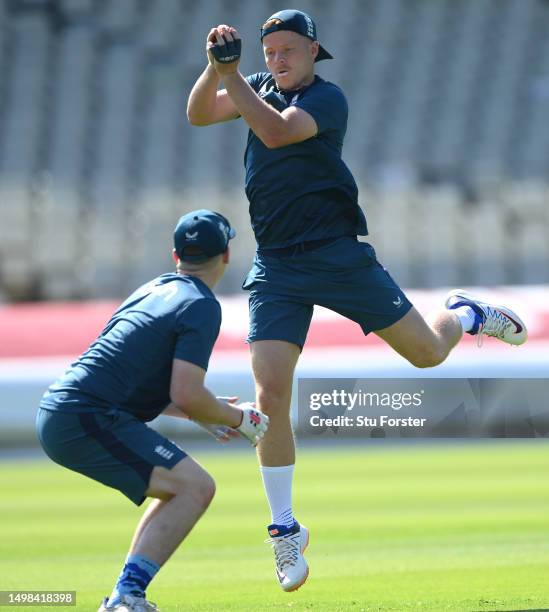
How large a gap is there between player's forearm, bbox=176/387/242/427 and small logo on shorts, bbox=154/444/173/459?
16 cm

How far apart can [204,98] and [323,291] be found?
1.05 m

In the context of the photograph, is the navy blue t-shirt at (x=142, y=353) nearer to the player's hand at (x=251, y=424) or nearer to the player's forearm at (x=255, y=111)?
the player's hand at (x=251, y=424)

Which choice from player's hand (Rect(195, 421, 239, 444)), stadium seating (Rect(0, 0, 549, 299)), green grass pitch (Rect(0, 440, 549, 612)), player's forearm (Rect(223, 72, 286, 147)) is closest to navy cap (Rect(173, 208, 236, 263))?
player's forearm (Rect(223, 72, 286, 147))

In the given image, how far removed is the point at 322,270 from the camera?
6082mm

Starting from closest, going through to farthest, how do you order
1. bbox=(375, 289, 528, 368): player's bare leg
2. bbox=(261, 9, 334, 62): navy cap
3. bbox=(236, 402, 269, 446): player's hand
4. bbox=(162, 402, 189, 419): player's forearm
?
bbox=(236, 402, 269, 446): player's hand
bbox=(162, 402, 189, 419): player's forearm
bbox=(261, 9, 334, 62): navy cap
bbox=(375, 289, 528, 368): player's bare leg

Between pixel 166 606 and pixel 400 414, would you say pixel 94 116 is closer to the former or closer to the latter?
pixel 400 414

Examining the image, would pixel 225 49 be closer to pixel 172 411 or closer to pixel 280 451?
pixel 172 411

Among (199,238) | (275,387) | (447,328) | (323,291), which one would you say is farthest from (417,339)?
(199,238)

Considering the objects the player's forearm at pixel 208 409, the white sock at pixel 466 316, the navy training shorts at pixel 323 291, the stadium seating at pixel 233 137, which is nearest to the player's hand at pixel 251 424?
the player's forearm at pixel 208 409

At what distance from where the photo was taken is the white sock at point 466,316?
6.84m

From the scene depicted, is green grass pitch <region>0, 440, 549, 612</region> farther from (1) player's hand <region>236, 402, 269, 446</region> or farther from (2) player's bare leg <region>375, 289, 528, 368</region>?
(2) player's bare leg <region>375, 289, 528, 368</region>

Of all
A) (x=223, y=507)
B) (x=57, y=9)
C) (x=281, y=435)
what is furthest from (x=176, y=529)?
(x=57, y=9)

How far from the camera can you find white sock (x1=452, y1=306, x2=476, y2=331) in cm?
684

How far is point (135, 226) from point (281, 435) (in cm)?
1096
